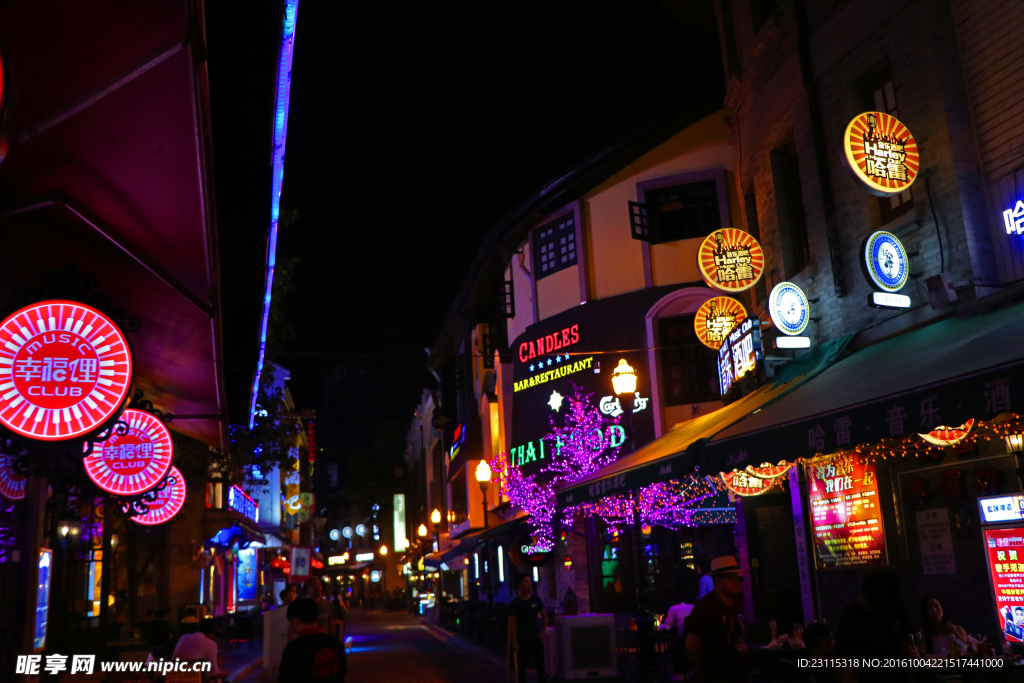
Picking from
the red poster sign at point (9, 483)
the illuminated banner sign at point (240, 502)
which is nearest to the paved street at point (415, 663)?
the illuminated banner sign at point (240, 502)

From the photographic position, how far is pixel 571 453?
25.0m

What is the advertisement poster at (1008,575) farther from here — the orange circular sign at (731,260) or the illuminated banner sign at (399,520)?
the illuminated banner sign at (399,520)

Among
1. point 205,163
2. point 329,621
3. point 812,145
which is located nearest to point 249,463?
point 329,621

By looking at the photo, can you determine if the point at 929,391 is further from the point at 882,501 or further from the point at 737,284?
the point at 737,284

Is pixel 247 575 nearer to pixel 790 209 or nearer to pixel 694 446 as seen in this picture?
pixel 790 209

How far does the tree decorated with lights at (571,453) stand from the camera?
2436cm

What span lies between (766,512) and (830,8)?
837 centimetres

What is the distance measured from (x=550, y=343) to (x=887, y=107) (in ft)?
50.8

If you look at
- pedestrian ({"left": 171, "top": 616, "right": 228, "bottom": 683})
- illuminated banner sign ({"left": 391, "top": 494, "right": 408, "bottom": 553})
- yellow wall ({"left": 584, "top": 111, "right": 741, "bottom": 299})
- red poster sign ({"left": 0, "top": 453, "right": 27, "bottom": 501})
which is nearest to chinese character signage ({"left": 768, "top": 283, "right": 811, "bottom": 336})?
pedestrian ({"left": 171, "top": 616, "right": 228, "bottom": 683})

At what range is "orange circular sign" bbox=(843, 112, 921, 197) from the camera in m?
10.2

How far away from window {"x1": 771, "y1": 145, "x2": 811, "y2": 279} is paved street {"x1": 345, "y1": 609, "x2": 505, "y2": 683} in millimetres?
Result: 9097

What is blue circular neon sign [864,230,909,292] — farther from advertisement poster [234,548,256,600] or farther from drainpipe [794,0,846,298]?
advertisement poster [234,548,256,600]

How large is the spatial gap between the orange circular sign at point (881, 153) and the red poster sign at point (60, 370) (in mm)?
7887

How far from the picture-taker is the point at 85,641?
1265 centimetres
